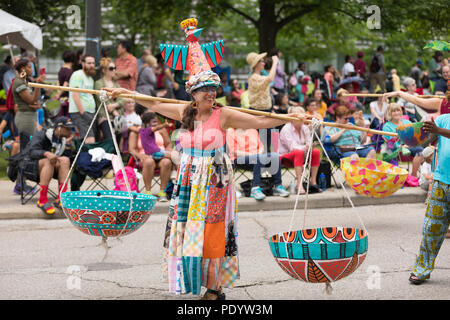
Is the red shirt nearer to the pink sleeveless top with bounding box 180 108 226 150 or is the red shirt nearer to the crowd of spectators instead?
the crowd of spectators

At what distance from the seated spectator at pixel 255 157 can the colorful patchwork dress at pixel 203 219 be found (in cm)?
475

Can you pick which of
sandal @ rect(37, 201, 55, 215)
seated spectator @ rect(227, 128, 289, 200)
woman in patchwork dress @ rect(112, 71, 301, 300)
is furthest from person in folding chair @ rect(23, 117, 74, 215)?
woman in patchwork dress @ rect(112, 71, 301, 300)

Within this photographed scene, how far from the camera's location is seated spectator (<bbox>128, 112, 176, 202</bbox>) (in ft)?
33.6

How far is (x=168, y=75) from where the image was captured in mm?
14805

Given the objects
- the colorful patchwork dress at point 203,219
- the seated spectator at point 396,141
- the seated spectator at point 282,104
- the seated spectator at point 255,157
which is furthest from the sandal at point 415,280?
the seated spectator at point 282,104

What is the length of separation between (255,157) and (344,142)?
1.73 m

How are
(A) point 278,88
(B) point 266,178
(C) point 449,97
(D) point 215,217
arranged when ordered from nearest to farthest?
(D) point 215,217
(C) point 449,97
(B) point 266,178
(A) point 278,88

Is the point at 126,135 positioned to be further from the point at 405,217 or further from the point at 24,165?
the point at 405,217

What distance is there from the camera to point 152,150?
410 inches

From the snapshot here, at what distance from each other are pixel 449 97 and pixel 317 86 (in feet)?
41.8

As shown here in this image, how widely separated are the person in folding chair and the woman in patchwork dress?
4.24 m

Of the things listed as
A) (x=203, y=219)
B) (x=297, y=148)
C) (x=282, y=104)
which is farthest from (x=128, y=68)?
(x=203, y=219)

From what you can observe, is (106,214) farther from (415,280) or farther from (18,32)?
(18,32)

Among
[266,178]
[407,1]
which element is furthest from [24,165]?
[407,1]
